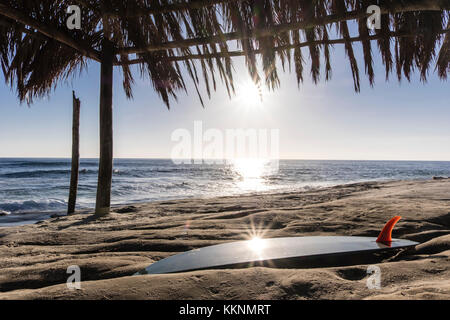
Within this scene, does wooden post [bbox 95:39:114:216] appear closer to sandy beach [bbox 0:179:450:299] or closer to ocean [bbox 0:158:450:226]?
sandy beach [bbox 0:179:450:299]

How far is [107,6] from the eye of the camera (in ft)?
10.5

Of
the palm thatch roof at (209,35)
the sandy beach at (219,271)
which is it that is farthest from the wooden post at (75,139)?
the sandy beach at (219,271)

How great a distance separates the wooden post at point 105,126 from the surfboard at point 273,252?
109 inches

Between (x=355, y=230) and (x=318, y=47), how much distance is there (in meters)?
2.43

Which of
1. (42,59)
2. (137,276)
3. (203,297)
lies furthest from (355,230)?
(42,59)

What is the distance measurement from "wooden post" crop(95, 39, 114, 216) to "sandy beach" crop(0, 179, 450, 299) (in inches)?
33.1

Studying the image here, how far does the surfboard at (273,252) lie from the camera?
1562 mm

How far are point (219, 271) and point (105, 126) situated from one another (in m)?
3.37

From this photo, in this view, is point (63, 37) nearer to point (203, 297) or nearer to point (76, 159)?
point (76, 159)

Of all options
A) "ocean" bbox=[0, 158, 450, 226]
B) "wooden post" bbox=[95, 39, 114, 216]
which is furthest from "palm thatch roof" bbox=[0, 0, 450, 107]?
"ocean" bbox=[0, 158, 450, 226]

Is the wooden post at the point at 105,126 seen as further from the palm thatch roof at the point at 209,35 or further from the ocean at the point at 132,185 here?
the ocean at the point at 132,185

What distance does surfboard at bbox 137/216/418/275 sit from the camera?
1562 millimetres

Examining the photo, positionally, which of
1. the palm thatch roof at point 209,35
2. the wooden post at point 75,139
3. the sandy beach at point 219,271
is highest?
the palm thatch roof at point 209,35

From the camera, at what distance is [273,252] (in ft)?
5.74
